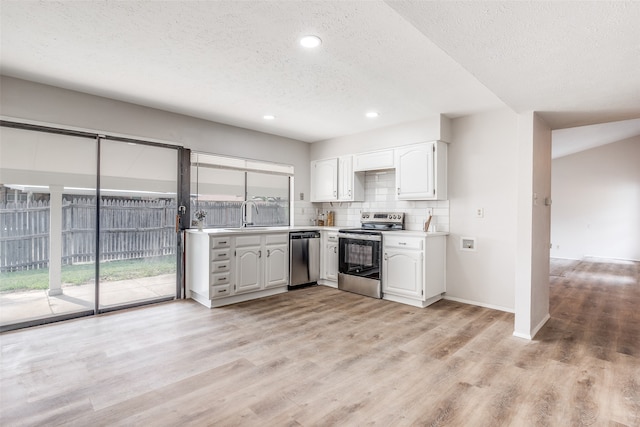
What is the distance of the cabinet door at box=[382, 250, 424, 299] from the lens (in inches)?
156

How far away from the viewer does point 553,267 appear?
7.29 meters

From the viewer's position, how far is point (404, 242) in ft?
13.5

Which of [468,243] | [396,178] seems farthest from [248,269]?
[468,243]

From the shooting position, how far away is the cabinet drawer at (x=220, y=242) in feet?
12.9

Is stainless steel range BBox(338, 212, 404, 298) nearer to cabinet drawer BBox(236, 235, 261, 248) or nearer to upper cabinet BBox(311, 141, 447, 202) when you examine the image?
upper cabinet BBox(311, 141, 447, 202)

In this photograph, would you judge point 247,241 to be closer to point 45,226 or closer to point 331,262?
point 331,262

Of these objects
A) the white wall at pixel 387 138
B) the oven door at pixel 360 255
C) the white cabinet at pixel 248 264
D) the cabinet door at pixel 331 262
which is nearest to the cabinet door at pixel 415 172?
the white wall at pixel 387 138

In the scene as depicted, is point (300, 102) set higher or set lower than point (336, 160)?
higher

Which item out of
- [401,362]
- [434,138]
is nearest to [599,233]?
[434,138]

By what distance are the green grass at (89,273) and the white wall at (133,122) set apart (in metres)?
1.51

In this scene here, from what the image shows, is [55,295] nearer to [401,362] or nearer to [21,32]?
[21,32]

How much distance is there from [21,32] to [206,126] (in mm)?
2205

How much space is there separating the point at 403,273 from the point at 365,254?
59 centimetres

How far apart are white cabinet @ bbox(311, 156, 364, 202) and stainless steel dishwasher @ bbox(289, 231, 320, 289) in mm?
719
